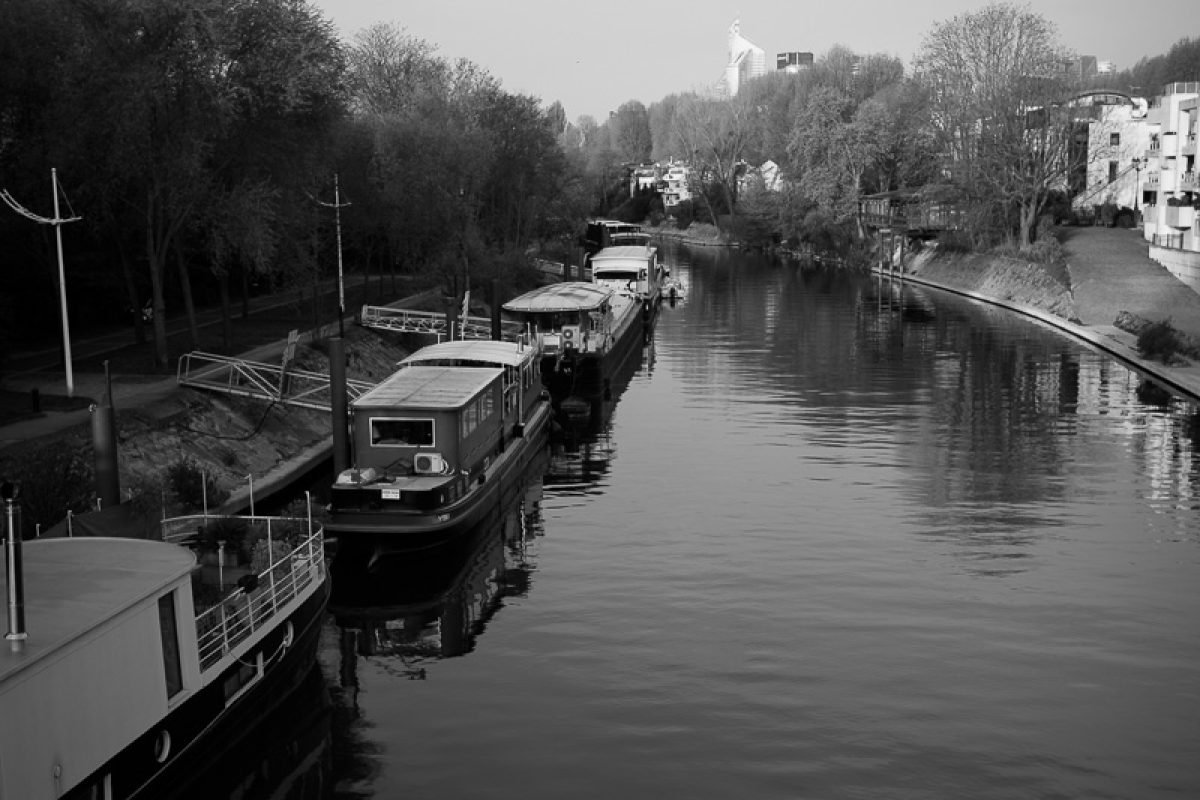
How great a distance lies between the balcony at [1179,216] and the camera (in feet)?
297

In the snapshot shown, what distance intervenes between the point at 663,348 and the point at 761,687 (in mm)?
49932

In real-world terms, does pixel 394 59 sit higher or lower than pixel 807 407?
higher

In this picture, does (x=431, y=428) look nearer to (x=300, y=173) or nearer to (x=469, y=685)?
(x=469, y=685)

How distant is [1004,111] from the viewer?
10231 centimetres

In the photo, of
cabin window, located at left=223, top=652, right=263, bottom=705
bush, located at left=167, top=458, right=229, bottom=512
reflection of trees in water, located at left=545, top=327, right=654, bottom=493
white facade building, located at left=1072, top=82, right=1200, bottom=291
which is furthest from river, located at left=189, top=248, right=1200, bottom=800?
white facade building, located at left=1072, top=82, right=1200, bottom=291

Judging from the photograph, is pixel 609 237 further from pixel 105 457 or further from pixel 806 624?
pixel 806 624

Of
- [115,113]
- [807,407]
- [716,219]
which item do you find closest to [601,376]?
[807,407]

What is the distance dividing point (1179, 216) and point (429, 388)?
7593 centimetres

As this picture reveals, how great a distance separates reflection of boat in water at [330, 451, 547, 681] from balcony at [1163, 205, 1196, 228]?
72157 millimetres

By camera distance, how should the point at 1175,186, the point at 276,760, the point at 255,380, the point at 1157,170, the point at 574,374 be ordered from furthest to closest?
the point at 1157,170, the point at 1175,186, the point at 574,374, the point at 255,380, the point at 276,760

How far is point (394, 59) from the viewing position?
88625mm

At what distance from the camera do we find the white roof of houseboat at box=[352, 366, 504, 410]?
32656 mm

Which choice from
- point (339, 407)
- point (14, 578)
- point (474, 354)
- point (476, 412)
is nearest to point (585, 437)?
point (474, 354)

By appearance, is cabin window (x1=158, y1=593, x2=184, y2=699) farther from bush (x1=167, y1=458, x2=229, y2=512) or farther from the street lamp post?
the street lamp post
